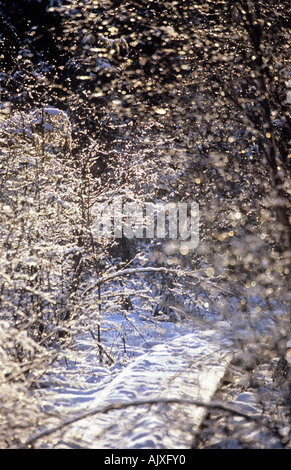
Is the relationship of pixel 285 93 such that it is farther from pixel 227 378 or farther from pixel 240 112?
pixel 227 378

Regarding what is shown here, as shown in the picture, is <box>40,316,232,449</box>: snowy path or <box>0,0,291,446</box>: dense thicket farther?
<box>0,0,291,446</box>: dense thicket

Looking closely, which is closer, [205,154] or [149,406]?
[149,406]

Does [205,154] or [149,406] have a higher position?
[205,154]

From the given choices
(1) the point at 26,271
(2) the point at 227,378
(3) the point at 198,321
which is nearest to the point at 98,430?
(3) the point at 198,321

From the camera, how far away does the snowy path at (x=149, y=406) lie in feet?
8.36

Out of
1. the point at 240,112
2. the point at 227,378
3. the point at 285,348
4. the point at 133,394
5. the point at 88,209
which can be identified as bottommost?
the point at 227,378

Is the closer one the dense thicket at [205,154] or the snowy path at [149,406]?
the snowy path at [149,406]

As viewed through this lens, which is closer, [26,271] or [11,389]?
[11,389]

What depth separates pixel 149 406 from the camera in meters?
3.05

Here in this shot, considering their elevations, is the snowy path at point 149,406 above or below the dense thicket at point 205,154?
below

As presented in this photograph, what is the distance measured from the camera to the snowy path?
8.36 ft

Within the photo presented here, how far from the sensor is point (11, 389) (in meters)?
2.18

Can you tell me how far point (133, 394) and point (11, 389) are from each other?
1585 mm

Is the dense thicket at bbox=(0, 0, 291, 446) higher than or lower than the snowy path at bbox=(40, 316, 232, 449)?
higher
